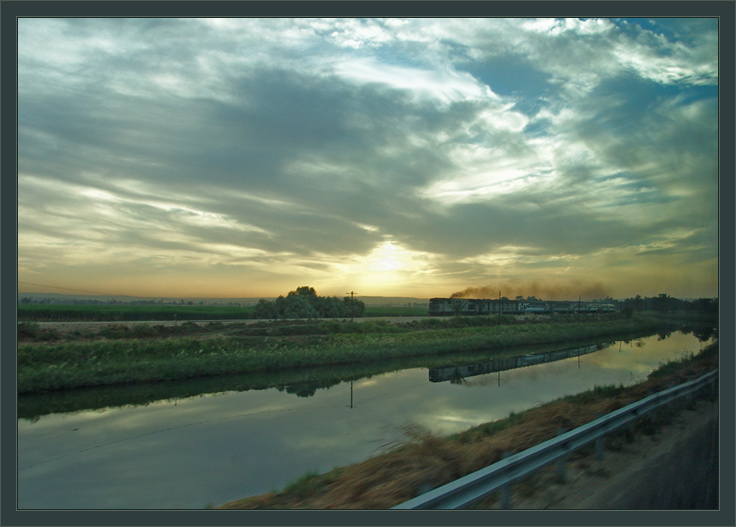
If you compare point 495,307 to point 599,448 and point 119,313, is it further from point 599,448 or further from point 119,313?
point 599,448

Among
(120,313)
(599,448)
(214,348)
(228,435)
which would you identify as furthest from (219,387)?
(120,313)

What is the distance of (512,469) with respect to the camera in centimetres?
442

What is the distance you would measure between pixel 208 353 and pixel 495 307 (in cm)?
5719

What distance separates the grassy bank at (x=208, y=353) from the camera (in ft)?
53.2

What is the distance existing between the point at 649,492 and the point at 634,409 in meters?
2.14

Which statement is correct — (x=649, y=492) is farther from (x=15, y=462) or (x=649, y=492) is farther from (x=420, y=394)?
(x=420, y=394)

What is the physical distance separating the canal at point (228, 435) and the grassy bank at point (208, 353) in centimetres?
363

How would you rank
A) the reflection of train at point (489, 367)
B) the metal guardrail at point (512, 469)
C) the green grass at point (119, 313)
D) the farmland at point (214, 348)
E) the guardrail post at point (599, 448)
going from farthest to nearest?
the green grass at point (119, 313), the reflection of train at point (489, 367), the farmland at point (214, 348), the guardrail post at point (599, 448), the metal guardrail at point (512, 469)

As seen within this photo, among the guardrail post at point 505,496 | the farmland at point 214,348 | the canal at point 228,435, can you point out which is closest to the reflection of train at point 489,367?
the canal at point 228,435

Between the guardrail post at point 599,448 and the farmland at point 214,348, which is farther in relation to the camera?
the farmland at point 214,348

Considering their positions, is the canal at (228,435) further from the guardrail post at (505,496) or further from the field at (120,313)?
the field at (120,313)

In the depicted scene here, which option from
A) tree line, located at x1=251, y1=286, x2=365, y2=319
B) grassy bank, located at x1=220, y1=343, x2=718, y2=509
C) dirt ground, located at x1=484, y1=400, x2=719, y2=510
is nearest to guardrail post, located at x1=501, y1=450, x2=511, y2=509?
dirt ground, located at x1=484, y1=400, x2=719, y2=510

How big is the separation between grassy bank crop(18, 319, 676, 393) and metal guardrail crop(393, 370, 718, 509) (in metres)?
12.8

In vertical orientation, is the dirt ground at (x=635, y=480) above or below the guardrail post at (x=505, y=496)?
below
